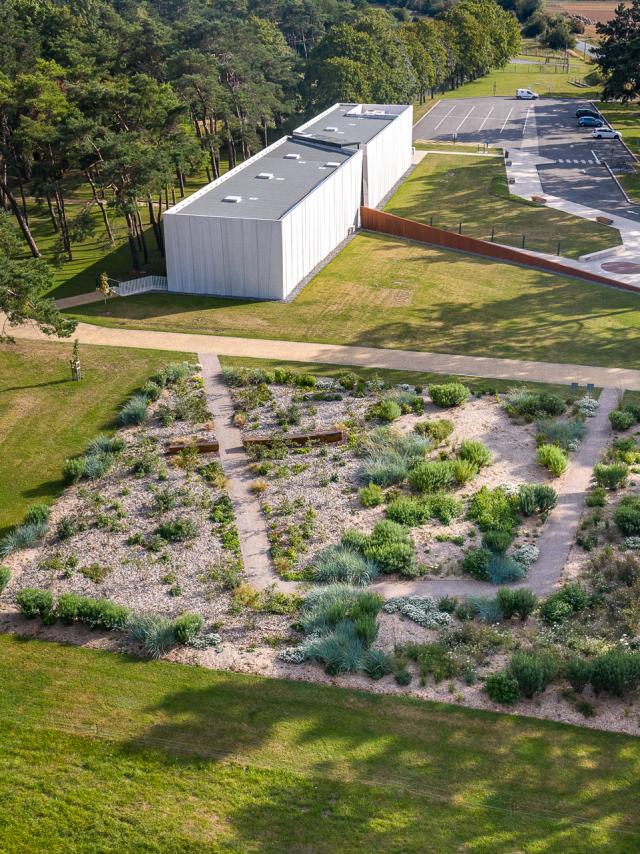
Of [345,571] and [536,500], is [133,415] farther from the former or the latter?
[536,500]

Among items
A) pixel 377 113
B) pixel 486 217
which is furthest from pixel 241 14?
pixel 486 217

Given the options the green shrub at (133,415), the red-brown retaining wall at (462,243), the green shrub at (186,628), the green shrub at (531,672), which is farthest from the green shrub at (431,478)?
the red-brown retaining wall at (462,243)

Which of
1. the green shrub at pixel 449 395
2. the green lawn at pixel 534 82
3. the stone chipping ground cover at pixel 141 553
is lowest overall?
the stone chipping ground cover at pixel 141 553

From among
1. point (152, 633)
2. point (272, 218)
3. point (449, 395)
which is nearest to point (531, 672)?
point (152, 633)

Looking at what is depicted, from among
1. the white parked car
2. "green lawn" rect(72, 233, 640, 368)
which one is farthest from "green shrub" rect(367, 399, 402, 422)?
the white parked car

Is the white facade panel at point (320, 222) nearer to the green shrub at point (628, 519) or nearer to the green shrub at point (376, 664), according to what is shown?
the green shrub at point (628, 519)

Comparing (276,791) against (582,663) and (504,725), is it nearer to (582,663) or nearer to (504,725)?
(504,725)
